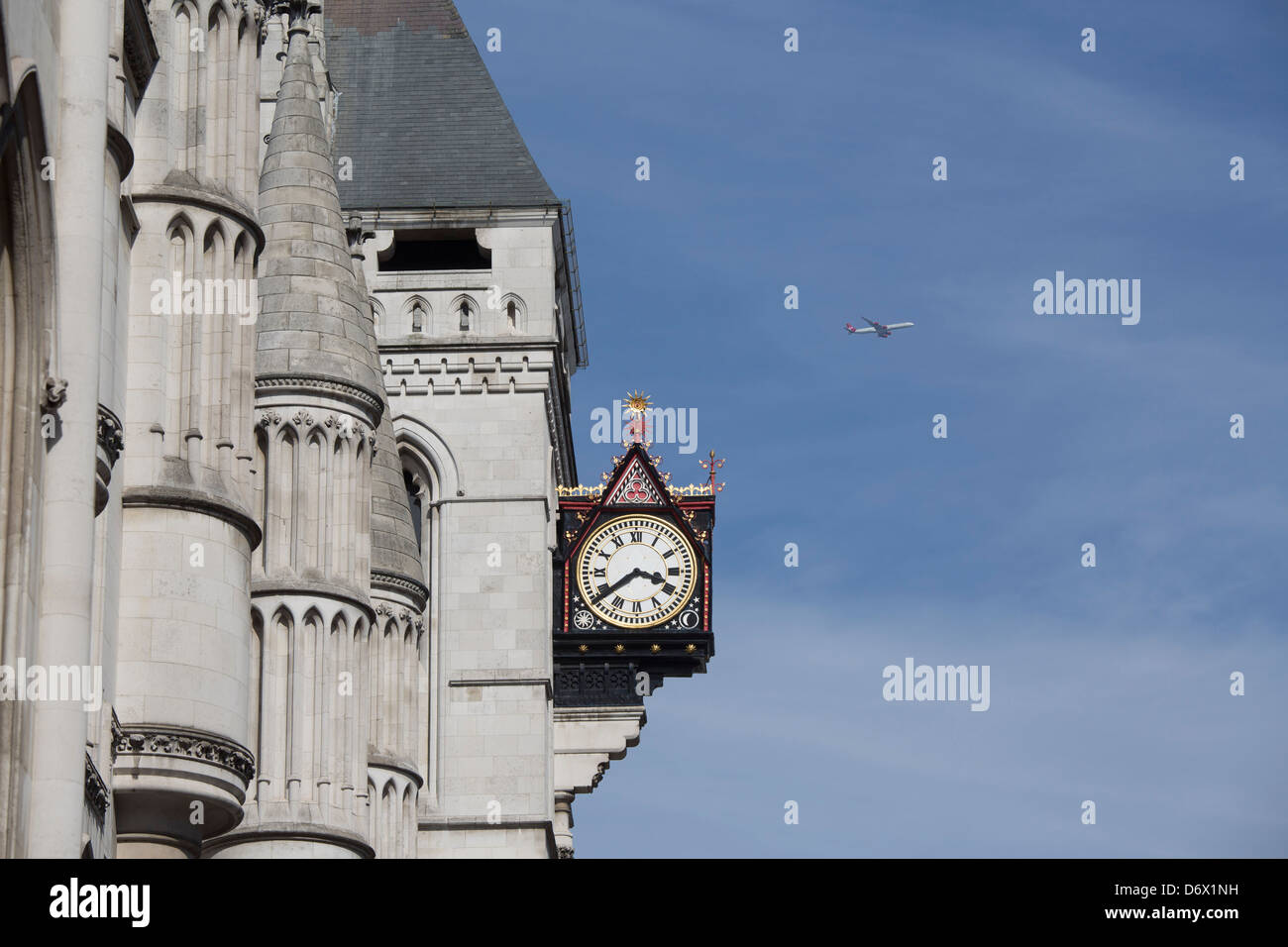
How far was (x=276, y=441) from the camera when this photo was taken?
37.9 m

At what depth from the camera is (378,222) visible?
55.4m

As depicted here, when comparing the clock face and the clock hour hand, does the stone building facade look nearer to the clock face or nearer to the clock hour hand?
the clock face

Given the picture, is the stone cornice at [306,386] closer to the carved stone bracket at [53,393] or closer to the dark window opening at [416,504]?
the dark window opening at [416,504]

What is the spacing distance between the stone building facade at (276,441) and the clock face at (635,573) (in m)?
1.56

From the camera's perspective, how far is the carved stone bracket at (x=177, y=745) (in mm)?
26906

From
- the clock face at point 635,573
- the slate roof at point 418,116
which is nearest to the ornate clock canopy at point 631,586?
the clock face at point 635,573

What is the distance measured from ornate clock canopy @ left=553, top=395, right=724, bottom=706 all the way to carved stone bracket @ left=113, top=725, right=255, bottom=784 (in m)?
26.7

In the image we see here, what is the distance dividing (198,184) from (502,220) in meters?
26.1

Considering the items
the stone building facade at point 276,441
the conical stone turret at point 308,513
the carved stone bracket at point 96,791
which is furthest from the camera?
the conical stone turret at point 308,513

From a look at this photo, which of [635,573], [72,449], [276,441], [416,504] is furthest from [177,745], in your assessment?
[635,573]

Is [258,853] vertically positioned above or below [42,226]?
below

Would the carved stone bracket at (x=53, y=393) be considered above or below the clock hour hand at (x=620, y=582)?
below
